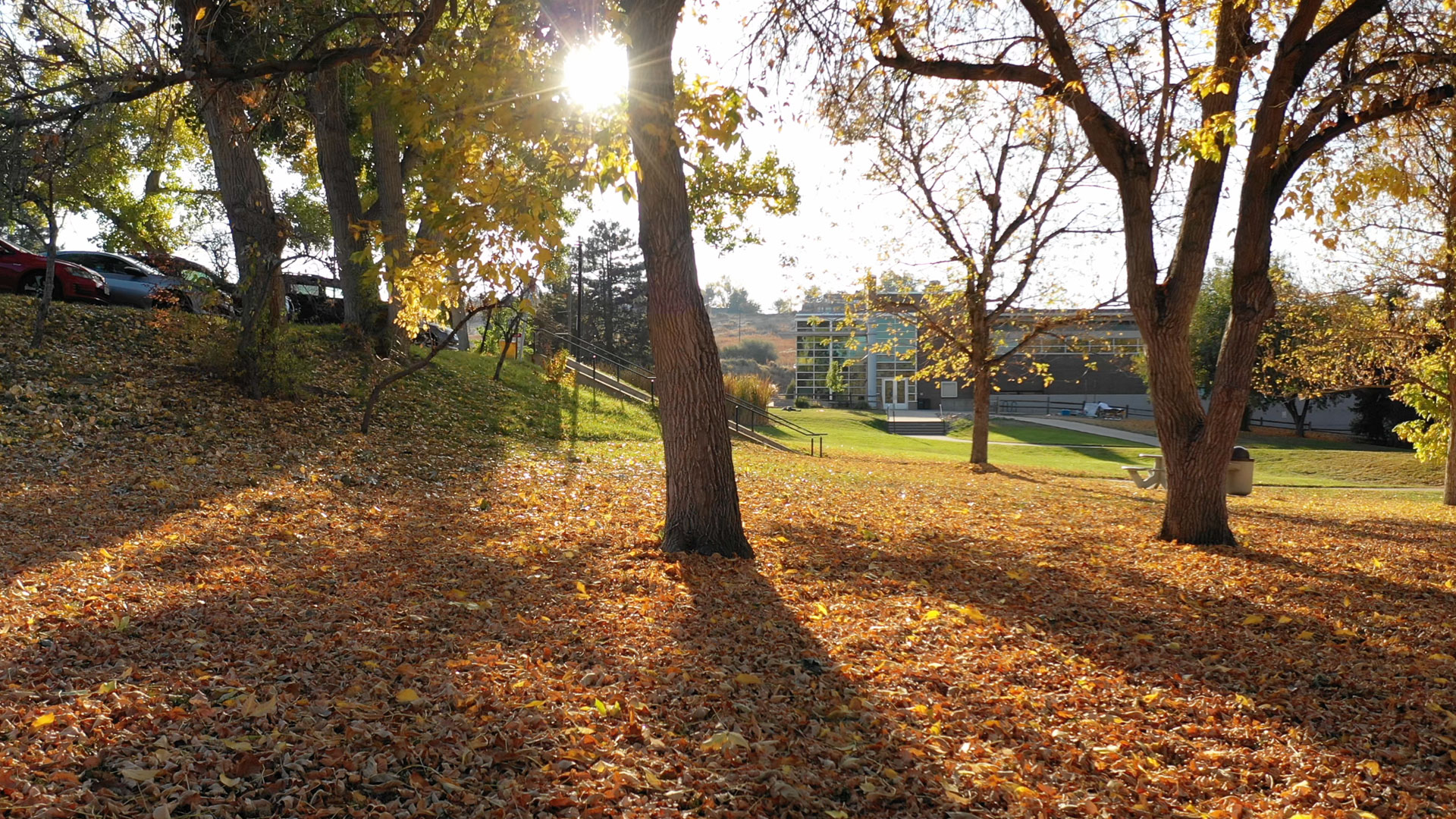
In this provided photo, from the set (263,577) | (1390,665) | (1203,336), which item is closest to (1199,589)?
(1390,665)

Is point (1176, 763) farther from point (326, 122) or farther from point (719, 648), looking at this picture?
point (326, 122)

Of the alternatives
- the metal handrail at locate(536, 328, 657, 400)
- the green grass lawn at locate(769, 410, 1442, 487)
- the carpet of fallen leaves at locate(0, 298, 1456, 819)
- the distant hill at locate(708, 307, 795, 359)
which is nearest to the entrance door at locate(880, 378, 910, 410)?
the green grass lawn at locate(769, 410, 1442, 487)

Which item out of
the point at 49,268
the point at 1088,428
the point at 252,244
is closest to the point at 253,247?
the point at 252,244

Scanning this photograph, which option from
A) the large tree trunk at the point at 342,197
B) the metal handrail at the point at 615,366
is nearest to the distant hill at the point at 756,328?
the metal handrail at the point at 615,366

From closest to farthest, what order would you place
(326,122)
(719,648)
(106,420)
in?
(719,648), (106,420), (326,122)

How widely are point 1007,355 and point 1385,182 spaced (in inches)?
454

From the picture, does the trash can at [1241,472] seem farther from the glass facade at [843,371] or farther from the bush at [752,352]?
the bush at [752,352]

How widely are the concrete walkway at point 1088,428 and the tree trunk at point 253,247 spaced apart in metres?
31.2

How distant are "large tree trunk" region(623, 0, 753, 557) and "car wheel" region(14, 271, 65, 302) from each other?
41.8 ft

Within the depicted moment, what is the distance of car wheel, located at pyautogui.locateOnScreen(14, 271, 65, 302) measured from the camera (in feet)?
44.2

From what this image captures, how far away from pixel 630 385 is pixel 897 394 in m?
31.2

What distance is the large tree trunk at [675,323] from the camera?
555 cm

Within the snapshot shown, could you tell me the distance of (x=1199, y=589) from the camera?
5484 mm

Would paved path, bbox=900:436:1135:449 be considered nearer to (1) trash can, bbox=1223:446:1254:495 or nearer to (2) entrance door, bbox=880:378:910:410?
(2) entrance door, bbox=880:378:910:410
